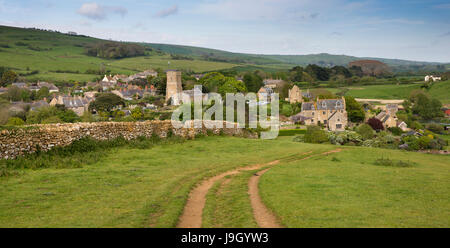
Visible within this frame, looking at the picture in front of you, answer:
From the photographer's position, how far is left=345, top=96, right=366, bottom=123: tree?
82375 millimetres

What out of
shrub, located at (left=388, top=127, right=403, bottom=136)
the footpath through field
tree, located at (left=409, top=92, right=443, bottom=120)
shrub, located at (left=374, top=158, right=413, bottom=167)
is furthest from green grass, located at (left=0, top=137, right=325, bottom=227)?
tree, located at (left=409, top=92, right=443, bottom=120)

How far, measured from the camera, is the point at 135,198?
36.1ft

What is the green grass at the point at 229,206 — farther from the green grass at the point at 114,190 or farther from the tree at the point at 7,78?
the tree at the point at 7,78

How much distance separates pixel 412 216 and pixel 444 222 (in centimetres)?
75

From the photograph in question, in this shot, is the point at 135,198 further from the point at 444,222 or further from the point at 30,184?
the point at 444,222

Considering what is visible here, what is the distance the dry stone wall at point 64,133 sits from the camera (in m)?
14.9

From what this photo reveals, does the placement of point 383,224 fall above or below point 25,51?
below

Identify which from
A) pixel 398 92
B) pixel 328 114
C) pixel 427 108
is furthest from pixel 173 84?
pixel 398 92

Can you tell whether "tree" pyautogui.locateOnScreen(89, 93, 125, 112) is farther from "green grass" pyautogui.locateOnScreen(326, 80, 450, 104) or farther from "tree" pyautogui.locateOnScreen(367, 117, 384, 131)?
"green grass" pyautogui.locateOnScreen(326, 80, 450, 104)

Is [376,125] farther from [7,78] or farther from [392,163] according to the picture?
[7,78]

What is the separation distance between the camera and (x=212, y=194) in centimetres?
1248

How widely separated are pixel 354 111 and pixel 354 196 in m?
76.0
